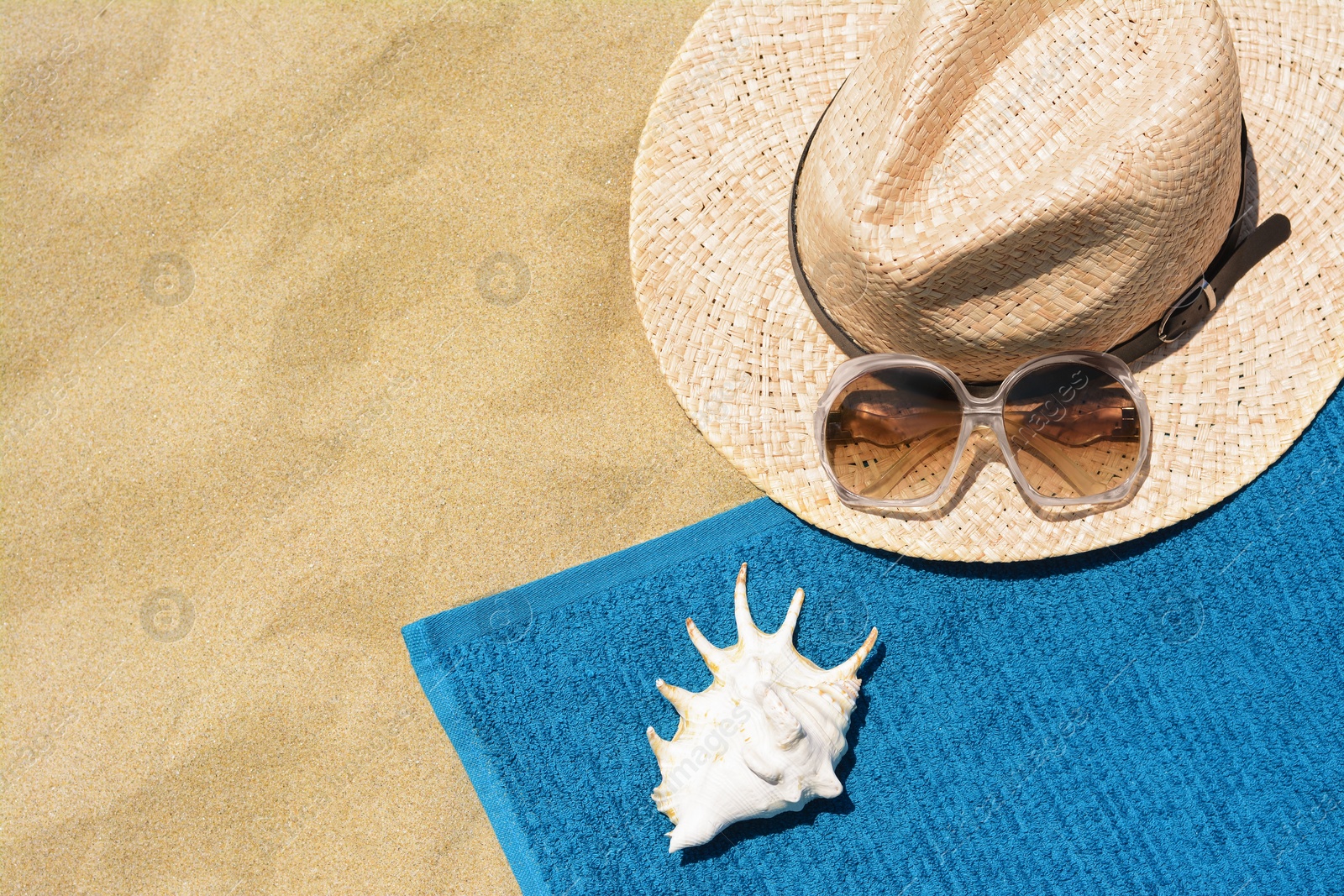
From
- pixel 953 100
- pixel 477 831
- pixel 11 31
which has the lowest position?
pixel 477 831

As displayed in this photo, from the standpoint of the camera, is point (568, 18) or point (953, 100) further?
point (568, 18)

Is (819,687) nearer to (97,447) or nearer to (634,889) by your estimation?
(634,889)

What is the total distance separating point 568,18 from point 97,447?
1.39m

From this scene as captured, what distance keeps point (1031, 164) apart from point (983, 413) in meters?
0.40

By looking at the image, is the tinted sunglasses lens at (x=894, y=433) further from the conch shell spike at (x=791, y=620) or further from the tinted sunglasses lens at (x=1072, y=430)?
the conch shell spike at (x=791, y=620)

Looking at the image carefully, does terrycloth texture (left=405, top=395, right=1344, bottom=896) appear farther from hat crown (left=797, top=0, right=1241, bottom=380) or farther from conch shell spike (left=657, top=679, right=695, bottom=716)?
hat crown (left=797, top=0, right=1241, bottom=380)

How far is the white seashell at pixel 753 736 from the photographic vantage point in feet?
5.28

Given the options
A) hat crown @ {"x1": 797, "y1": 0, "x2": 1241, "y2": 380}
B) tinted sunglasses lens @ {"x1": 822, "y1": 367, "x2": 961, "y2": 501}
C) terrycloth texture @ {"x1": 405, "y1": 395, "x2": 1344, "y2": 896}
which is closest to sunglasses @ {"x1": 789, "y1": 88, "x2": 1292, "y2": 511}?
tinted sunglasses lens @ {"x1": 822, "y1": 367, "x2": 961, "y2": 501}

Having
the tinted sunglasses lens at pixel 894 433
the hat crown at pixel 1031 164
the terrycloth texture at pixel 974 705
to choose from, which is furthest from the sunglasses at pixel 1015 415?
the terrycloth texture at pixel 974 705

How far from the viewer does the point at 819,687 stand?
168 centimetres

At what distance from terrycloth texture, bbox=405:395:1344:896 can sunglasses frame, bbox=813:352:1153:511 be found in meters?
0.35

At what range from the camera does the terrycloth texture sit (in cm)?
176

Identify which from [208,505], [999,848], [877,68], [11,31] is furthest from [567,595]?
[11,31]

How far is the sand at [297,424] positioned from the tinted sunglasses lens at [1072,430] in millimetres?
634
